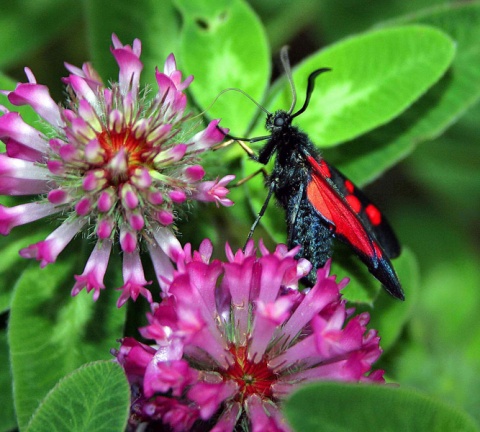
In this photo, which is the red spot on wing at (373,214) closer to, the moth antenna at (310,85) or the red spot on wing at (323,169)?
the red spot on wing at (323,169)

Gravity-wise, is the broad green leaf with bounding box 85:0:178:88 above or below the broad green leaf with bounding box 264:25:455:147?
above

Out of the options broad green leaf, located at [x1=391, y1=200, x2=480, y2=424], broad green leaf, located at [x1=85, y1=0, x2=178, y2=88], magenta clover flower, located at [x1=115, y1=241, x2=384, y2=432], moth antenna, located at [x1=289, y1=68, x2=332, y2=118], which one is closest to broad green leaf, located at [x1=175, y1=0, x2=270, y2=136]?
broad green leaf, located at [x1=85, y1=0, x2=178, y2=88]

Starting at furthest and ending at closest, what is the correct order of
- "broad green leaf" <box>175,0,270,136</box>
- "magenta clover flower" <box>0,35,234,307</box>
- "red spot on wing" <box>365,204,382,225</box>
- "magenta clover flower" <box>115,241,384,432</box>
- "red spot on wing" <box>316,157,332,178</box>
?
1. "broad green leaf" <box>175,0,270,136</box>
2. "red spot on wing" <box>365,204,382,225</box>
3. "red spot on wing" <box>316,157,332,178</box>
4. "magenta clover flower" <box>0,35,234,307</box>
5. "magenta clover flower" <box>115,241,384,432</box>

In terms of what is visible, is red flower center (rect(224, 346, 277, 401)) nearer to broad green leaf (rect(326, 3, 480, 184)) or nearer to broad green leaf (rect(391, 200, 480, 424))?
broad green leaf (rect(326, 3, 480, 184))

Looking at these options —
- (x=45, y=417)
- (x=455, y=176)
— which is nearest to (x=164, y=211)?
(x=45, y=417)

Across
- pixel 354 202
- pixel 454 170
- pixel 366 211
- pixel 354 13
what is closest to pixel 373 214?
pixel 366 211

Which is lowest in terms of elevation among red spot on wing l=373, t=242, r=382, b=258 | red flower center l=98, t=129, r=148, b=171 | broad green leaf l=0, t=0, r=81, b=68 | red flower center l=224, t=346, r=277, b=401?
red flower center l=224, t=346, r=277, b=401

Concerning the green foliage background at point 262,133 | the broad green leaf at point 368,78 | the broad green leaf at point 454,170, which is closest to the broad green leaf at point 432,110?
the green foliage background at point 262,133
